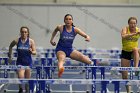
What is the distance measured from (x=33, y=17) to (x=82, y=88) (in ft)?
21.9

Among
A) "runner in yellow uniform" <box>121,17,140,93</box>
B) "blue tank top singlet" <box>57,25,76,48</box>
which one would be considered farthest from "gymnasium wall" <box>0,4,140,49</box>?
"blue tank top singlet" <box>57,25,76,48</box>

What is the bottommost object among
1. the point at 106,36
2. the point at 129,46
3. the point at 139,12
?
the point at 129,46

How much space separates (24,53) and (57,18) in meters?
8.39

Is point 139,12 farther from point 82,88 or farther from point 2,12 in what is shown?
point 82,88

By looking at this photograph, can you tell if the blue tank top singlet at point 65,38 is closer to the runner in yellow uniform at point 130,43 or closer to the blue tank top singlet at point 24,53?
the blue tank top singlet at point 24,53

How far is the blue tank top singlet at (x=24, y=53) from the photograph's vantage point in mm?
7715

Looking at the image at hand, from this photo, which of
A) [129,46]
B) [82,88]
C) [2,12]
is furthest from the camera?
[2,12]

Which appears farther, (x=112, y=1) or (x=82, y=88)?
(x=112, y=1)

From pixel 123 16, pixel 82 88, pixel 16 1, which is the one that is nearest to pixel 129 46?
pixel 82 88

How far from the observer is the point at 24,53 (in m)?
7.78

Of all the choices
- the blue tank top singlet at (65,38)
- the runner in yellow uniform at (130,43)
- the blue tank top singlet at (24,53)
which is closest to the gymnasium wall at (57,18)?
the blue tank top singlet at (24,53)

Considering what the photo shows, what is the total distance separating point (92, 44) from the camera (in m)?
16.2

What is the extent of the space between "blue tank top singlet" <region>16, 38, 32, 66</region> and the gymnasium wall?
8189 mm

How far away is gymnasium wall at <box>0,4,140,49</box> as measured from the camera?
52.3ft
